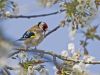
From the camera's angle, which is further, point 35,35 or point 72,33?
point 35,35

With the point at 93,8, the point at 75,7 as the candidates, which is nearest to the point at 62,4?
the point at 75,7

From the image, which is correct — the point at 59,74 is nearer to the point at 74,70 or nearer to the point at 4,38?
the point at 74,70

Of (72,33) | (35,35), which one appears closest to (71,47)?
(72,33)

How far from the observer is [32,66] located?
209 cm

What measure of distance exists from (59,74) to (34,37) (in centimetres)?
91

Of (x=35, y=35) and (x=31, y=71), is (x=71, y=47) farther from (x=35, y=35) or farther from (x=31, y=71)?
(x=35, y=35)

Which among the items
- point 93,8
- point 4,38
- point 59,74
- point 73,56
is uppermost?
point 93,8

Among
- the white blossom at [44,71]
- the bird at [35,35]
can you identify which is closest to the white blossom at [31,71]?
the white blossom at [44,71]

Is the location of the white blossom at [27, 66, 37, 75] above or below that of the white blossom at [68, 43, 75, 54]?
below

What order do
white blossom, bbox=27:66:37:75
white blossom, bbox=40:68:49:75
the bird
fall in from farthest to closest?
the bird, white blossom, bbox=27:66:37:75, white blossom, bbox=40:68:49:75

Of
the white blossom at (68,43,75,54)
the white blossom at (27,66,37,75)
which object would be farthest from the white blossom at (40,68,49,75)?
the white blossom at (68,43,75,54)

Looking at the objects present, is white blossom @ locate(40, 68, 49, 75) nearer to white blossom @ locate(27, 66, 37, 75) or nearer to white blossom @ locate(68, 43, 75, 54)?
white blossom @ locate(27, 66, 37, 75)

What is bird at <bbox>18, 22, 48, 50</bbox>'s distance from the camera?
260 centimetres

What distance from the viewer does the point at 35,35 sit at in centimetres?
293
